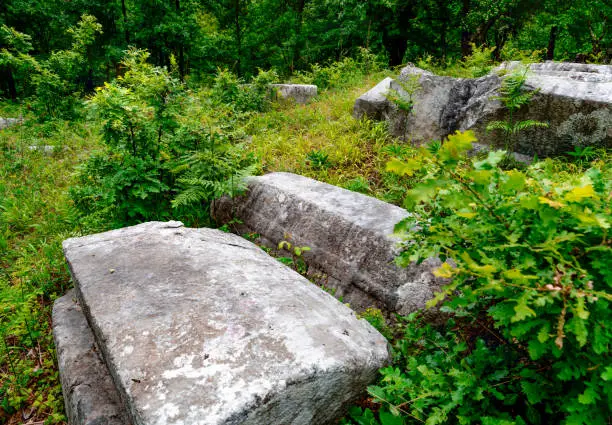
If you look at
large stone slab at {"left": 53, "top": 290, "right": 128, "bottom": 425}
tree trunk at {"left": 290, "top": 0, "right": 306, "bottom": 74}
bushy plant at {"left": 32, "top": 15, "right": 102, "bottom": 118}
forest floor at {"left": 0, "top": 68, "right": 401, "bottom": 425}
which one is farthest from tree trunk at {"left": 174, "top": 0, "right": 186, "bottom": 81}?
large stone slab at {"left": 53, "top": 290, "right": 128, "bottom": 425}

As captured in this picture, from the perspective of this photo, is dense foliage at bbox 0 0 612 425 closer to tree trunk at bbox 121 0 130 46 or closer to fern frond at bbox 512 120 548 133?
fern frond at bbox 512 120 548 133

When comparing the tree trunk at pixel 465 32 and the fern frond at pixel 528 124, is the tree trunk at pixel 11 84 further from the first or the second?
the fern frond at pixel 528 124

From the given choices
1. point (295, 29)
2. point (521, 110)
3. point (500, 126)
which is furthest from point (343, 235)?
point (295, 29)

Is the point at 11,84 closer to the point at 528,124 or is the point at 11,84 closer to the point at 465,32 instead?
the point at 465,32

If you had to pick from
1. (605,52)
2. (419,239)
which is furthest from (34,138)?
(605,52)

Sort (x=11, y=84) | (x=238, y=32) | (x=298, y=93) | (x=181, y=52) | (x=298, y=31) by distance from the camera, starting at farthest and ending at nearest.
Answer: (x=238, y=32) < (x=298, y=31) < (x=181, y=52) < (x=11, y=84) < (x=298, y=93)

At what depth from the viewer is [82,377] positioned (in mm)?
2473

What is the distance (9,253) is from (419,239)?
4899 millimetres

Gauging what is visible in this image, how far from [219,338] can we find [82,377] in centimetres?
117

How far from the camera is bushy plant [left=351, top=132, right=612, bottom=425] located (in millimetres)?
1314

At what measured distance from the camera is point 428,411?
196 centimetres

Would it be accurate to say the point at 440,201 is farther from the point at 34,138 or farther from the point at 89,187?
the point at 34,138

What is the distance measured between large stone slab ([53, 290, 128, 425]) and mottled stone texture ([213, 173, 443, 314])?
193 cm

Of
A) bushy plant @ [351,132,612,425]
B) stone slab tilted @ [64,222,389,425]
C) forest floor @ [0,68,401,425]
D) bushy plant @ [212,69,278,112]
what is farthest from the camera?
bushy plant @ [212,69,278,112]
